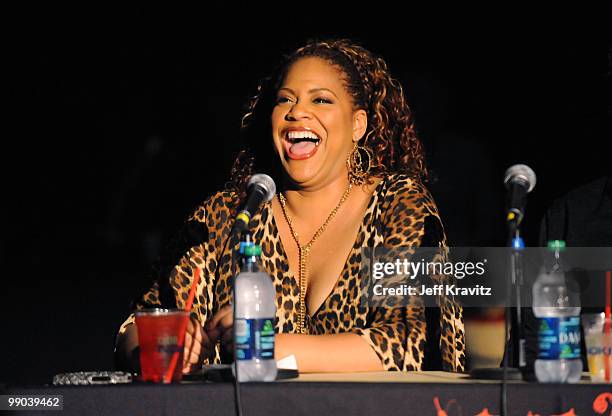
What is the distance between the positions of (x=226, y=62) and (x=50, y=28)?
3.86 ft

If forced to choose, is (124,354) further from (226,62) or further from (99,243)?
(99,243)

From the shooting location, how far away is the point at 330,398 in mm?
1974

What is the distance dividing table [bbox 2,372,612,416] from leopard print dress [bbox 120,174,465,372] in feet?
2.27

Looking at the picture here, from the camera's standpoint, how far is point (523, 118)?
15.3ft

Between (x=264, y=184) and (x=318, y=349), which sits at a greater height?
(x=264, y=184)

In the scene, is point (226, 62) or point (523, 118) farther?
point (226, 62)

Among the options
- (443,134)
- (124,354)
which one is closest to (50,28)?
(443,134)

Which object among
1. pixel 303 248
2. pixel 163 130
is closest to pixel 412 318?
pixel 303 248

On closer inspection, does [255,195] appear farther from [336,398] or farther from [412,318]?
[412,318]

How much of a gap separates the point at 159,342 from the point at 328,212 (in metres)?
1.11

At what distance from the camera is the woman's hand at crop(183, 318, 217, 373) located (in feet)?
7.73

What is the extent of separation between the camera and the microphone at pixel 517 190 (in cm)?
200

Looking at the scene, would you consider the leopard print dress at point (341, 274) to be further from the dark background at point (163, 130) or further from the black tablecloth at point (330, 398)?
the black tablecloth at point (330, 398)

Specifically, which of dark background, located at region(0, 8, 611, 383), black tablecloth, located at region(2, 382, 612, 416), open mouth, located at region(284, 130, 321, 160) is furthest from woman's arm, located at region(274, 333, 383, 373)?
dark background, located at region(0, 8, 611, 383)
